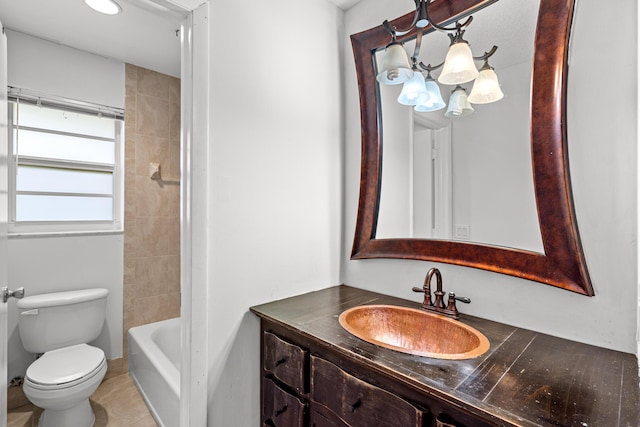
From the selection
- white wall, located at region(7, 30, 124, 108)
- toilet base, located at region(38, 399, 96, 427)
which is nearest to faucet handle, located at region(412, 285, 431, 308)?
toilet base, located at region(38, 399, 96, 427)

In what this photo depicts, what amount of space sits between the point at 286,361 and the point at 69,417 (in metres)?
1.54

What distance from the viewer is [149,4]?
1.13m

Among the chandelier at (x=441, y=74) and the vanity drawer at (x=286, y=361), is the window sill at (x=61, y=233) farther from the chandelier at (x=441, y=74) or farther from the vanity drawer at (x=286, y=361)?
the chandelier at (x=441, y=74)

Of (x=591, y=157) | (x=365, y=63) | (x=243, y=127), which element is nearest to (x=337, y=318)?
(x=243, y=127)

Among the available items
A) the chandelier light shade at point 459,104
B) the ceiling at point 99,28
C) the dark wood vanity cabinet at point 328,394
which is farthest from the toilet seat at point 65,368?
the chandelier light shade at point 459,104

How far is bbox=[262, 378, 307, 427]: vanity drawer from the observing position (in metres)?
1.07

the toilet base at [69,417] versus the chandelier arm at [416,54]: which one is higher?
the chandelier arm at [416,54]

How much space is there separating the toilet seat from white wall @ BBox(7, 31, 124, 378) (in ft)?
1.24

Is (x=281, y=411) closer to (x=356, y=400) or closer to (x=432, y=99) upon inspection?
(x=356, y=400)

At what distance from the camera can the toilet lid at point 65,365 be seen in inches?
64.8

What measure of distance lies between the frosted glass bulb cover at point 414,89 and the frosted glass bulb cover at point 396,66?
0.03 metres

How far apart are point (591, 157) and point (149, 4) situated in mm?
1595

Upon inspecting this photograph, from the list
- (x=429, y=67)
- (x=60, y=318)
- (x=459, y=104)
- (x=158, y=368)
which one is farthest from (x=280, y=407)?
(x=60, y=318)

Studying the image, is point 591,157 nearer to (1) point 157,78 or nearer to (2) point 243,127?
(2) point 243,127
